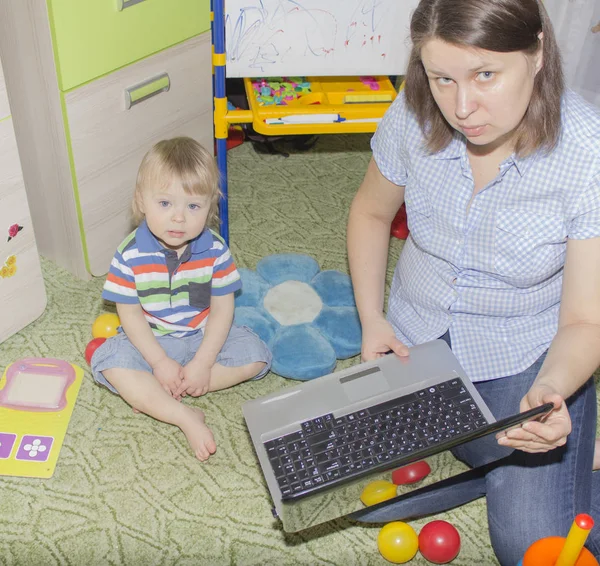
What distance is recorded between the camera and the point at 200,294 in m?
1.47

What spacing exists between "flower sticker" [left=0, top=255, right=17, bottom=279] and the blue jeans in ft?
2.73

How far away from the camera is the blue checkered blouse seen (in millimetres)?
1068

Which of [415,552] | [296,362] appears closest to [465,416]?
[415,552]

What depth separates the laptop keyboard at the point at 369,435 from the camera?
1064 mm

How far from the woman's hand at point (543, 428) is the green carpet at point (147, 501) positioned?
364 mm

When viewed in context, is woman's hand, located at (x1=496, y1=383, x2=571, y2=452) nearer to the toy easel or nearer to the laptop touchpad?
the laptop touchpad

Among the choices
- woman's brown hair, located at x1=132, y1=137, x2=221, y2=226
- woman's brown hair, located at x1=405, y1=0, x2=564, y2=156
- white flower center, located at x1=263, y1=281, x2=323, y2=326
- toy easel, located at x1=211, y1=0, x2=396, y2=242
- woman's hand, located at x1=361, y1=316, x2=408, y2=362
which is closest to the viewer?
woman's brown hair, located at x1=405, y1=0, x2=564, y2=156

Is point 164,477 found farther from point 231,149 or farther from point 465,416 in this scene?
point 231,149

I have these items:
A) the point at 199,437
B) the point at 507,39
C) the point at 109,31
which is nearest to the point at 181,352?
the point at 199,437

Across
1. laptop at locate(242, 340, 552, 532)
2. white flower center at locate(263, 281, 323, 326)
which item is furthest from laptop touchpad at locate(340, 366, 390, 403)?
white flower center at locate(263, 281, 323, 326)

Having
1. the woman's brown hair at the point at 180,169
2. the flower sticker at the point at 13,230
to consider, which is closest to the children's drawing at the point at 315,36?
the woman's brown hair at the point at 180,169

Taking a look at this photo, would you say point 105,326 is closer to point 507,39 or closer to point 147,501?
point 147,501

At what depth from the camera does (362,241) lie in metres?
Answer: 1.32

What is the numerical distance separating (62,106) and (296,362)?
26.4 inches
